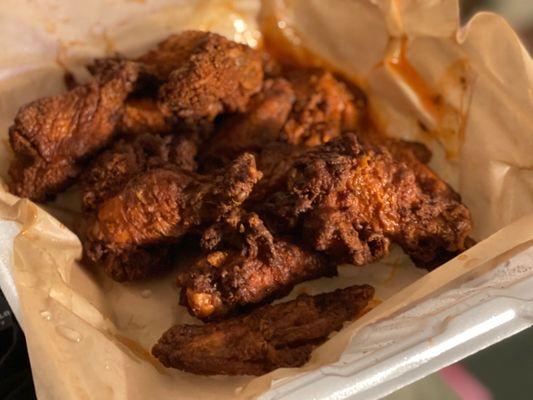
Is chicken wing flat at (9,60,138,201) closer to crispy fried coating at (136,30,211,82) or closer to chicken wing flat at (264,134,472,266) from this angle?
crispy fried coating at (136,30,211,82)

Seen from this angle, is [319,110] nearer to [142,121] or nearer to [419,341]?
[142,121]

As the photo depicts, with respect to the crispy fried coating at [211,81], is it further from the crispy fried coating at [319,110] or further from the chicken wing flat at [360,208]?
the chicken wing flat at [360,208]

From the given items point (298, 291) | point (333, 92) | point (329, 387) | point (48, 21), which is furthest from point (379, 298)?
point (48, 21)

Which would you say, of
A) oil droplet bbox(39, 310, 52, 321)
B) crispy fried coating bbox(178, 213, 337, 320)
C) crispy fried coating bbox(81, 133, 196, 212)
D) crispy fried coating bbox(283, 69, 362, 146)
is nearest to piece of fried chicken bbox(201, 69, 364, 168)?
crispy fried coating bbox(283, 69, 362, 146)

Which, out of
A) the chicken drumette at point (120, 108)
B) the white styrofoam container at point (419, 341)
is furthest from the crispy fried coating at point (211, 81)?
the white styrofoam container at point (419, 341)

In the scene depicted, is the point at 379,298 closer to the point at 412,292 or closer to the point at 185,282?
the point at 412,292
